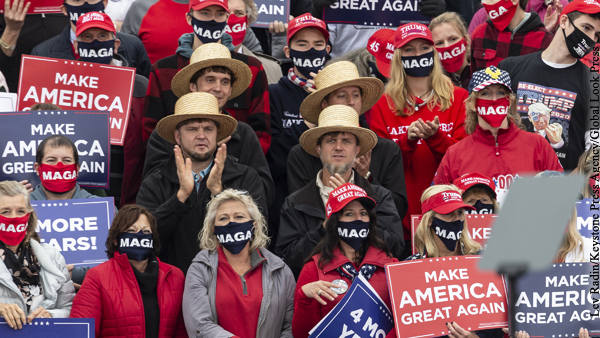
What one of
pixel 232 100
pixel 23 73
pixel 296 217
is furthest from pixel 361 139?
pixel 23 73

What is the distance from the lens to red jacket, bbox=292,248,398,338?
5777mm

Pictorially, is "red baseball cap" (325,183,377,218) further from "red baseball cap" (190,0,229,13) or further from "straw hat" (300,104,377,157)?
"red baseball cap" (190,0,229,13)

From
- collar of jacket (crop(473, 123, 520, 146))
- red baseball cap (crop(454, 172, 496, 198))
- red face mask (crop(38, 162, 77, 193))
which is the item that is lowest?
red baseball cap (crop(454, 172, 496, 198))

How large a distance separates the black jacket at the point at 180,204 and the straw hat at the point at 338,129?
617 millimetres

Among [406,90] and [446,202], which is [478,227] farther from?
[406,90]

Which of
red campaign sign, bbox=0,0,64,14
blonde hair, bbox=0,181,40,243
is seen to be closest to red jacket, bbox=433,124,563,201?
blonde hair, bbox=0,181,40,243

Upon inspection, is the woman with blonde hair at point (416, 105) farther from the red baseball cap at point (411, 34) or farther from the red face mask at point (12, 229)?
the red face mask at point (12, 229)

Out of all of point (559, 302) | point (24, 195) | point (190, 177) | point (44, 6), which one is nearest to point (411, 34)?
point (190, 177)

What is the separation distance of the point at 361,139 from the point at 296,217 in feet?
3.42

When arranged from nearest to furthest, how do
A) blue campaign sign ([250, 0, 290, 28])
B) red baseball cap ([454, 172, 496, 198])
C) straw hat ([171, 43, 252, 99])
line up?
red baseball cap ([454, 172, 496, 198]) < straw hat ([171, 43, 252, 99]) < blue campaign sign ([250, 0, 290, 28])

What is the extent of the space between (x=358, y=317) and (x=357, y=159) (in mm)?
2175

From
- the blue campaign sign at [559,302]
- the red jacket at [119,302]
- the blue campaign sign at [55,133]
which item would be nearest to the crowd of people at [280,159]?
the red jacket at [119,302]

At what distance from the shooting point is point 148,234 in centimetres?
594

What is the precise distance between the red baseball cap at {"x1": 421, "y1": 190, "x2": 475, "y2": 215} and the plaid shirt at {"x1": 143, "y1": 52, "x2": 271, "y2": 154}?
2294 millimetres
